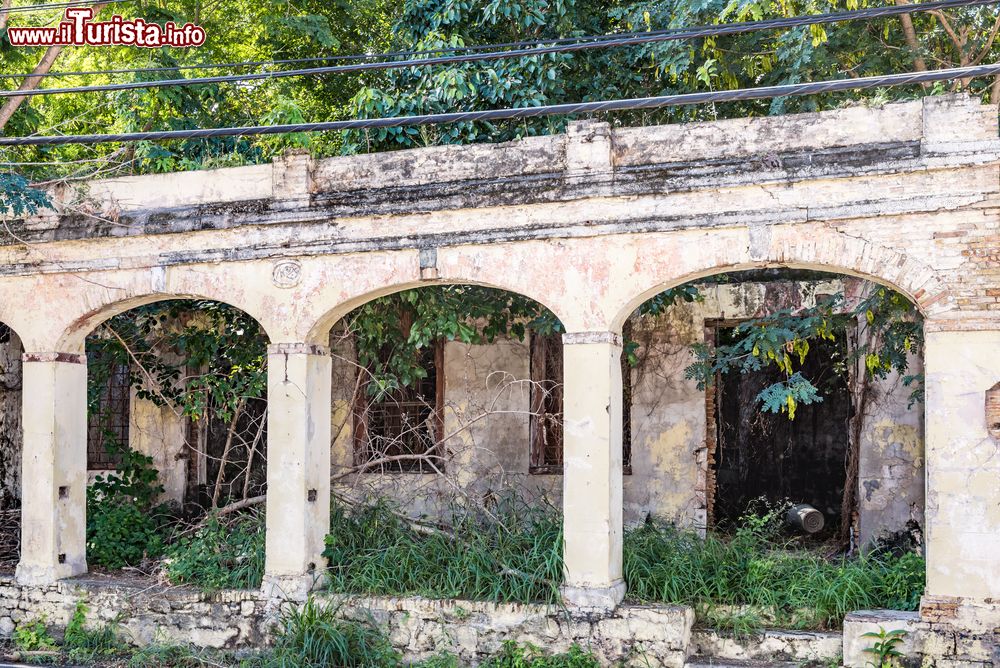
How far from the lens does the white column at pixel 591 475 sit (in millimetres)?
8250

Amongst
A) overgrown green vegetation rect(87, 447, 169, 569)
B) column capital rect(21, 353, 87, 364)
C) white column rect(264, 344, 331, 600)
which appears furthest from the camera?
overgrown green vegetation rect(87, 447, 169, 569)

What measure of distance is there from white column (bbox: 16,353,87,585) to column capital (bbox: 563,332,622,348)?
4.97 meters

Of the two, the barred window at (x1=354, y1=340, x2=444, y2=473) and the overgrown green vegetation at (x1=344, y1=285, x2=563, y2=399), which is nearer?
the overgrown green vegetation at (x1=344, y1=285, x2=563, y2=399)

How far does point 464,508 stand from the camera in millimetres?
9891

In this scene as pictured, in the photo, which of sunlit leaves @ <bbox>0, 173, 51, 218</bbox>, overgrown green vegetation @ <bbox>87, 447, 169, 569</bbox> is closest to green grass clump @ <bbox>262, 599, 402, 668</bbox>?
overgrown green vegetation @ <bbox>87, 447, 169, 569</bbox>

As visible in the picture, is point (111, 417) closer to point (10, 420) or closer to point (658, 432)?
point (10, 420)

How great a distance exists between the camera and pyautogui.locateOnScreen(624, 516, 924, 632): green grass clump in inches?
319

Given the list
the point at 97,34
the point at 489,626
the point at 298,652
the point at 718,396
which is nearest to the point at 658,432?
the point at 718,396

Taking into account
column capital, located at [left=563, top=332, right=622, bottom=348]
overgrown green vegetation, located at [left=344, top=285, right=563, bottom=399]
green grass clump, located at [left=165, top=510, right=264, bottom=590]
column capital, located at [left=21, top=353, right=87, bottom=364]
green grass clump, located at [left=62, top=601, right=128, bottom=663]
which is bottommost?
green grass clump, located at [left=62, top=601, right=128, bottom=663]

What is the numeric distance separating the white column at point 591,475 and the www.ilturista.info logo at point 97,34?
6020mm

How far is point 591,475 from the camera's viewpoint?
8352mm

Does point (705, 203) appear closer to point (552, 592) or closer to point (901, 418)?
point (552, 592)

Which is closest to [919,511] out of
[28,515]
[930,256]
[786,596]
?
[786,596]

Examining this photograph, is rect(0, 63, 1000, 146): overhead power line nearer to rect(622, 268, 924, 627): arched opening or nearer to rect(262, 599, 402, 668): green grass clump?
rect(622, 268, 924, 627): arched opening
